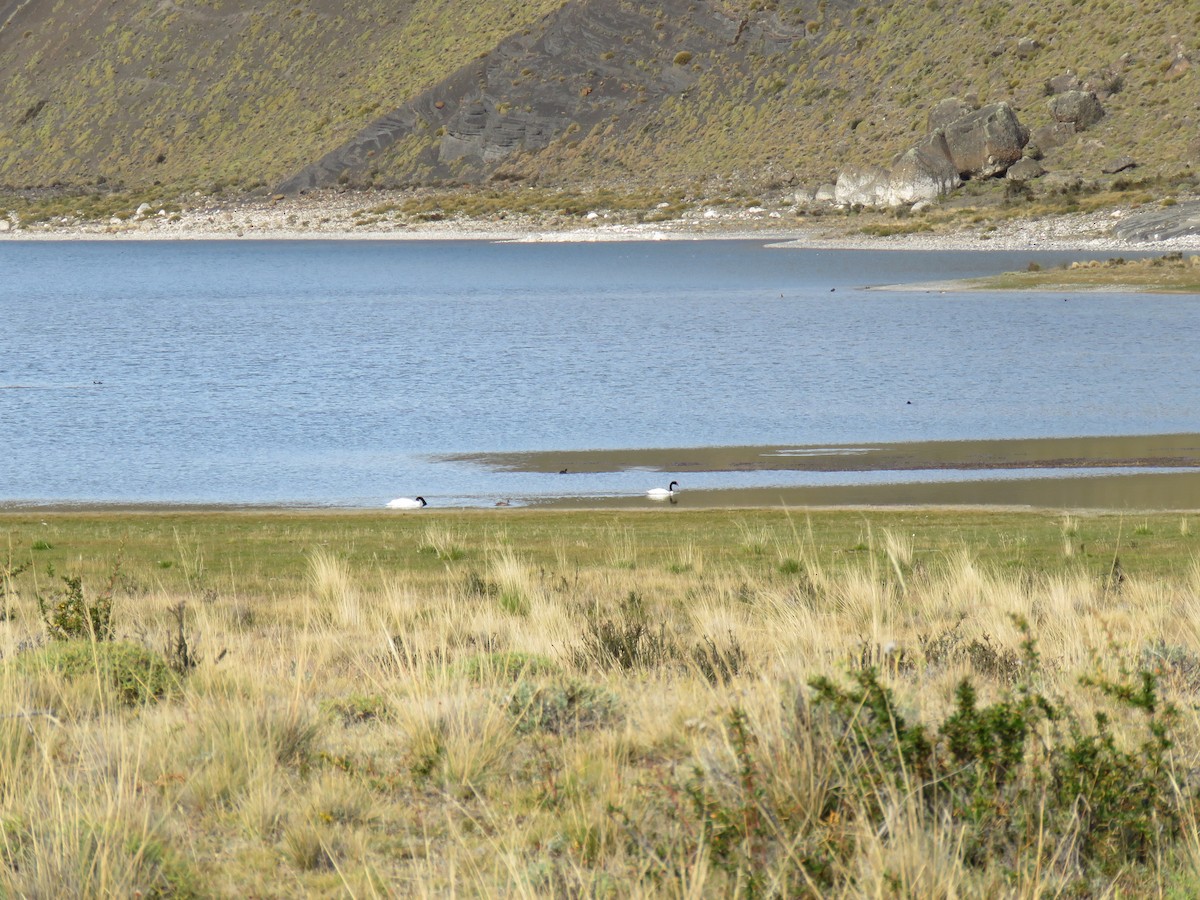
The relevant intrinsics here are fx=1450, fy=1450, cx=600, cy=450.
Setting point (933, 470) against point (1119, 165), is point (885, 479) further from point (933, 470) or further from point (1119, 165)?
point (1119, 165)

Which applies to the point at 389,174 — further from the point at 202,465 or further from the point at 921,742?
the point at 921,742

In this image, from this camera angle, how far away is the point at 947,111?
90.9 m

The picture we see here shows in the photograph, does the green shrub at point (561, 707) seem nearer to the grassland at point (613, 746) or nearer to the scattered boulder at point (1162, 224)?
the grassland at point (613, 746)

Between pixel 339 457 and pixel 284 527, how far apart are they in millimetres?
8187

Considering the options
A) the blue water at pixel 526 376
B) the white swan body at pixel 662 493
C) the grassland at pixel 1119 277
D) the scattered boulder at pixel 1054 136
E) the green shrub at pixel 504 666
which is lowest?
the grassland at pixel 1119 277

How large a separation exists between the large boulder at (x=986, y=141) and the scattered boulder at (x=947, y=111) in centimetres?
364

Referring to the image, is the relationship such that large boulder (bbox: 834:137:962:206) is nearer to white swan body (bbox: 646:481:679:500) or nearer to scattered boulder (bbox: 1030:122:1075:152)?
scattered boulder (bbox: 1030:122:1075:152)

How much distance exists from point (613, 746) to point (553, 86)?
120 metres

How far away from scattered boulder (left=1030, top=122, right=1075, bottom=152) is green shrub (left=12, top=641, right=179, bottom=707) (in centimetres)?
8847

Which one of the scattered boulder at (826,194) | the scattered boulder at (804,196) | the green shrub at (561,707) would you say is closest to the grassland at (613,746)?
the green shrub at (561,707)

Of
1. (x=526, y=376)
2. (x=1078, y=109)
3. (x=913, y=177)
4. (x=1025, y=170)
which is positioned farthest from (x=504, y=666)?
(x=1078, y=109)

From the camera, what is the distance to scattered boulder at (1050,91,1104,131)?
8781 cm

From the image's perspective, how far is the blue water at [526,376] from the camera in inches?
955

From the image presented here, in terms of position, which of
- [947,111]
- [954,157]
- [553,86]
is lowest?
[954,157]
